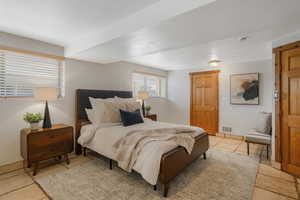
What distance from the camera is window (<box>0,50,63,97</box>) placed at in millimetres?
2480

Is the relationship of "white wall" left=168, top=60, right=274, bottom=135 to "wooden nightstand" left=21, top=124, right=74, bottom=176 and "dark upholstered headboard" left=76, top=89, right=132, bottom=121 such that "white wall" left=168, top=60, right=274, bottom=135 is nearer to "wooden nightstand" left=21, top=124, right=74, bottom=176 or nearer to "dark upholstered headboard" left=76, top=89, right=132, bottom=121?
"dark upholstered headboard" left=76, top=89, right=132, bottom=121

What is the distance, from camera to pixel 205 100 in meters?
4.99

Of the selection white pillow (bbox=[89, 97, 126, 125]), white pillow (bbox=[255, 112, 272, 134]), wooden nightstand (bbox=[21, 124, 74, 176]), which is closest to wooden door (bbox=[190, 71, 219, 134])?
white pillow (bbox=[255, 112, 272, 134])

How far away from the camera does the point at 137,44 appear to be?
7.76 feet

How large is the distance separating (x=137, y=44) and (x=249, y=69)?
11.5 ft

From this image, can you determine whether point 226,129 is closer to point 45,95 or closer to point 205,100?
point 205,100

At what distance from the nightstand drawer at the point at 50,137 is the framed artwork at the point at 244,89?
439 centimetres

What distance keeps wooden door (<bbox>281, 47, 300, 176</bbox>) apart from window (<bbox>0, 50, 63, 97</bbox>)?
4.22m

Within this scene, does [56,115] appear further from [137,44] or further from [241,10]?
[241,10]

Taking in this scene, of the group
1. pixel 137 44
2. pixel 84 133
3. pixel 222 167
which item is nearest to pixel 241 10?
pixel 137 44

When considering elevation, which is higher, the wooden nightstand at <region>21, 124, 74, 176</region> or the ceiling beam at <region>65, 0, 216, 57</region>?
the ceiling beam at <region>65, 0, 216, 57</region>

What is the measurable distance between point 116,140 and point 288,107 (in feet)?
9.22

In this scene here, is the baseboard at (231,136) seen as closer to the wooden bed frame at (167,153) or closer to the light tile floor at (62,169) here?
the light tile floor at (62,169)

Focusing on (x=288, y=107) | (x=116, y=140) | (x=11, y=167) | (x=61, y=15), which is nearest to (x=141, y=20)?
(x=61, y=15)
